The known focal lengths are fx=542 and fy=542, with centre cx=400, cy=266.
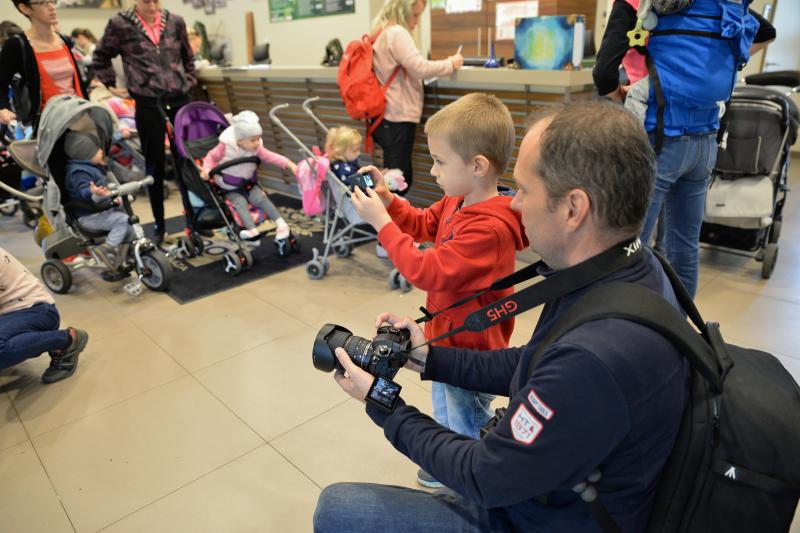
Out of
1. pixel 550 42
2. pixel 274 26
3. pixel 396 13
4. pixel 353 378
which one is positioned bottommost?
pixel 353 378

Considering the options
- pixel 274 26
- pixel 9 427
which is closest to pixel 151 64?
pixel 9 427

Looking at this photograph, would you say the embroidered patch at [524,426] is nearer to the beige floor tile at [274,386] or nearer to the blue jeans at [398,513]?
the blue jeans at [398,513]

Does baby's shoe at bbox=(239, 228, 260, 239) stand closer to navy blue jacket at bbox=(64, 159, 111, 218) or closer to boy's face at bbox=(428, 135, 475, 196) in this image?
navy blue jacket at bbox=(64, 159, 111, 218)

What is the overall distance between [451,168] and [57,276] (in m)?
3.14

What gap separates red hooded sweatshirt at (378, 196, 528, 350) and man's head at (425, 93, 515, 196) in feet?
0.29

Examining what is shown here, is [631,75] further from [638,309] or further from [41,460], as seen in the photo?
[41,460]

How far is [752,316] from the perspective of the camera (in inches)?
116

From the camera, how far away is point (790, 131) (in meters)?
3.19

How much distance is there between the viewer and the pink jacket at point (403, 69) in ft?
11.1

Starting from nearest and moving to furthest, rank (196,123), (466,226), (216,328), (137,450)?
(466,226) → (137,450) → (216,328) → (196,123)

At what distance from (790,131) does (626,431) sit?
130 inches

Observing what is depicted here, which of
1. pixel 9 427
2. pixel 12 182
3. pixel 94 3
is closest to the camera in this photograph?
pixel 9 427

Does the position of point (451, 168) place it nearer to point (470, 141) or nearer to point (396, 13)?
point (470, 141)

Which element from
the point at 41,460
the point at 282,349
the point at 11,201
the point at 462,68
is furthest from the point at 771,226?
the point at 11,201
